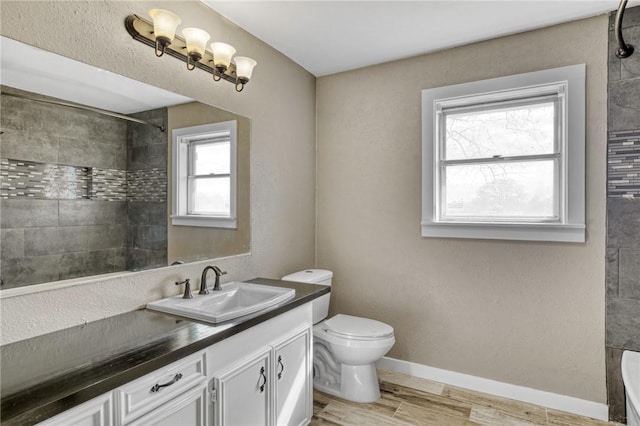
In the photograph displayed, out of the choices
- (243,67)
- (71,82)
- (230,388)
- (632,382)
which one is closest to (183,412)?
(230,388)

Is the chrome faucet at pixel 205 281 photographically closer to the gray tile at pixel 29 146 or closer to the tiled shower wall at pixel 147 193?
the tiled shower wall at pixel 147 193

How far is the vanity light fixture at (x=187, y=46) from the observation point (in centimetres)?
164

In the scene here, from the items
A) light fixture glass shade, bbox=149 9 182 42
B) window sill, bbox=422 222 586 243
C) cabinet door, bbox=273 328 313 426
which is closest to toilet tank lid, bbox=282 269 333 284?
cabinet door, bbox=273 328 313 426

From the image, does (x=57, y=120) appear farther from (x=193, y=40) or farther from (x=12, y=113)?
(x=193, y=40)

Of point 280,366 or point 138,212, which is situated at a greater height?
point 138,212

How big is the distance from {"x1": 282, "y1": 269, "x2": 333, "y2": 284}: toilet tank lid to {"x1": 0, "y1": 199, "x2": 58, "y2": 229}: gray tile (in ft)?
5.00

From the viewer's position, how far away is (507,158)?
8.21ft

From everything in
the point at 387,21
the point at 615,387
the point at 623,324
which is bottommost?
the point at 615,387

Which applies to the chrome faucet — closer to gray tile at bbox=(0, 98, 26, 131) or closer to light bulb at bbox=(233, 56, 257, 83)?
gray tile at bbox=(0, 98, 26, 131)

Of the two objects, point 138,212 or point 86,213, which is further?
point 138,212

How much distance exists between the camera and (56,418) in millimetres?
926

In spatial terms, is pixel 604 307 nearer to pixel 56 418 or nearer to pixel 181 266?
pixel 181 266

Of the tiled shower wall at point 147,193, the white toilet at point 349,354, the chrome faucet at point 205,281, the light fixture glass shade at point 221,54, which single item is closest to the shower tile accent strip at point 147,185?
the tiled shower wall at point 147,193

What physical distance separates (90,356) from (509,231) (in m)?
2.44
